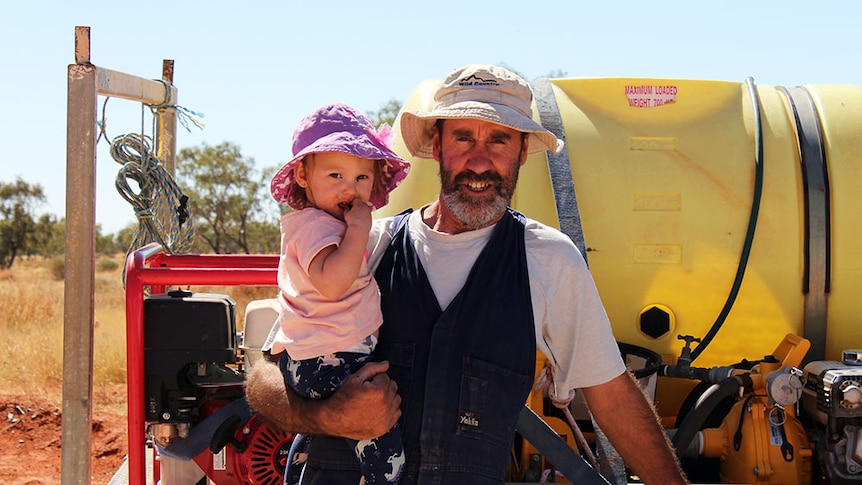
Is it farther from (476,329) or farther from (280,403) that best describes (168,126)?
(476,329)

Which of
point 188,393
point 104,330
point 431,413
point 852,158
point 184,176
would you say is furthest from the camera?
point 184,176

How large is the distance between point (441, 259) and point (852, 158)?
2180 mm

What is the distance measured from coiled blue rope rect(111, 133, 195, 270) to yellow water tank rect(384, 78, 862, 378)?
45.2 inches

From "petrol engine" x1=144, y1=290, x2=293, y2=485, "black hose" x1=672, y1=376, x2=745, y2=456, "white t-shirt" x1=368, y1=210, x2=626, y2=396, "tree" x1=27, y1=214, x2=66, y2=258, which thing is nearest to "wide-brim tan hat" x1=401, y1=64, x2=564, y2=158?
"white t-shirt" x1=368, y1=210, x2=626, y2=396

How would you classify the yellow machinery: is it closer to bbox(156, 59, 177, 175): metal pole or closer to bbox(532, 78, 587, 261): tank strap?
bbox(532, 78, 587, 261): tank strap

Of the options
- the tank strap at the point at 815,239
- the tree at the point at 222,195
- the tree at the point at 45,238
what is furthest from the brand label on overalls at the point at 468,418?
the tree at the point at 45,238

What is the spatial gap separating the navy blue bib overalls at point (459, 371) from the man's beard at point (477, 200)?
9 centimetres

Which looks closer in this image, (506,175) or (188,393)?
(506,175)

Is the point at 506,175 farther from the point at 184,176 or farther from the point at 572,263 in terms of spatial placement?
the point at 184,176

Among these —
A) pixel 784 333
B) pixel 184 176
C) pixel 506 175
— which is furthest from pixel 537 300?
pixel 184 176

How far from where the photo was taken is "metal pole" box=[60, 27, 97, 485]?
3.33 meters

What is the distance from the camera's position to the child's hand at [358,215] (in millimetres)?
2340

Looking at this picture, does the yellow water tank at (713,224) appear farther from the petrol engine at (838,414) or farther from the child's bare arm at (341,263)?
the child's bare arm at (341,263)

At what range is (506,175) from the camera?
2621 millimetres
